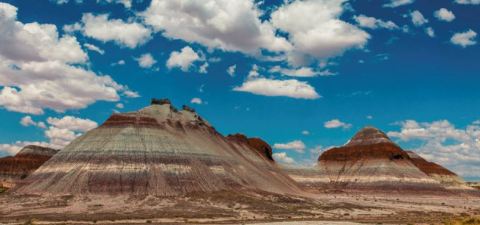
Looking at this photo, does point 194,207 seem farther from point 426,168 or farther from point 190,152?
point 426,168

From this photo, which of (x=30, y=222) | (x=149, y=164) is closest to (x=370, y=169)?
(x=149, y=164)

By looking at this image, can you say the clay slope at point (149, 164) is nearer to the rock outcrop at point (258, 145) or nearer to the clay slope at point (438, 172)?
the rock outcrop at point (258, 145)

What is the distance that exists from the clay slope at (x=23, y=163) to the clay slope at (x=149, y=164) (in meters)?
80.2

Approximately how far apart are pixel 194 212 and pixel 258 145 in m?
93.5

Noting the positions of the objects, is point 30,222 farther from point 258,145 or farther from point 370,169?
point 370,169

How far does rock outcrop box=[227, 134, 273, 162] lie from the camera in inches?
6240

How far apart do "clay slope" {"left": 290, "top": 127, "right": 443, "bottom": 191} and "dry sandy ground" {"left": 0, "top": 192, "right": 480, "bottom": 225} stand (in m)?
60.1

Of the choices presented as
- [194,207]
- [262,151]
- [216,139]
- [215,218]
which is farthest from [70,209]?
[262,151]

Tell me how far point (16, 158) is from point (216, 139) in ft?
320

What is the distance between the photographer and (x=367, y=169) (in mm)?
163625

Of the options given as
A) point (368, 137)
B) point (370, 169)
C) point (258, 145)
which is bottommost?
point (370, 169)

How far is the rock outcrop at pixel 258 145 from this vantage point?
158 metres

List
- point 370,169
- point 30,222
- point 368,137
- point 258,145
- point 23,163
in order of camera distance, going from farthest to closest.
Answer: point 23,163 < point 368,137 < point 258,145 < point 370,169 < point 30,222

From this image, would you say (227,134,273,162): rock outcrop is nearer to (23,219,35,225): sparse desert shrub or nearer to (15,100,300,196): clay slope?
(15,100,300,196): clay slope
